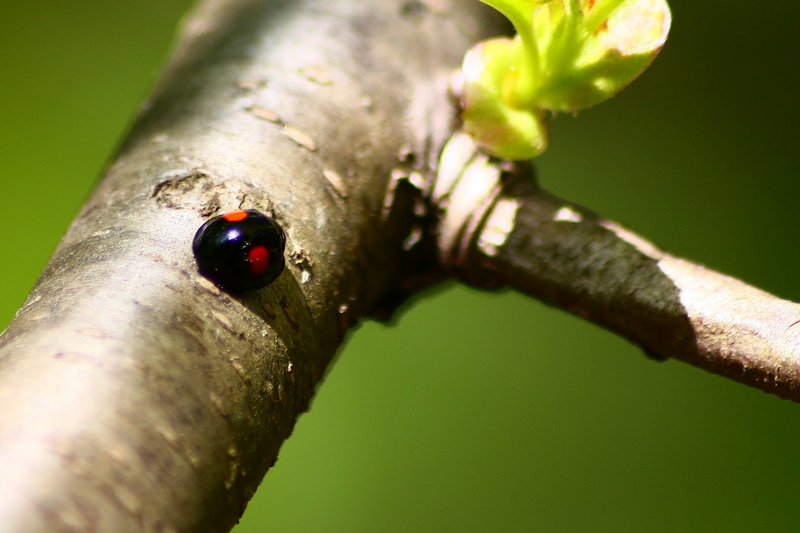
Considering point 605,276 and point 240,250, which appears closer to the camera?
point 240,250

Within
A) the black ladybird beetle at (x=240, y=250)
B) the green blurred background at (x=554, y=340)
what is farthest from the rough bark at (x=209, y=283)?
the green blurred background at (x=554, y=340)

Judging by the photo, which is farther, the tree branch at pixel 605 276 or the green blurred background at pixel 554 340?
the green blurred background at pixel 554 340

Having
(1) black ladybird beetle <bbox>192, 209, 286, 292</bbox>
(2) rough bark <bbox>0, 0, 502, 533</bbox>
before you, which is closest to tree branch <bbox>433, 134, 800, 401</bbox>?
(2) rough bark <bbox>0, 0, 502, 533</bbox>

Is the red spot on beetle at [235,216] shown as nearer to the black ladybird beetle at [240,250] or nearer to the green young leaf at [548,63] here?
the black ladybird beetle at [240,250]

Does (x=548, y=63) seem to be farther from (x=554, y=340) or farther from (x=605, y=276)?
(x=554, y=340)

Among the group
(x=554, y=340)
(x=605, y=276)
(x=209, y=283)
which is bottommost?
(x=209, y=283)

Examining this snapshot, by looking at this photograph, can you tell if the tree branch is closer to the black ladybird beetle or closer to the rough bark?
the rough bark

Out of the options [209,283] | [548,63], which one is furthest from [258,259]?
[548,63]

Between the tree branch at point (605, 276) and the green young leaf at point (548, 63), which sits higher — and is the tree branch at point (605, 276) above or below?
below
